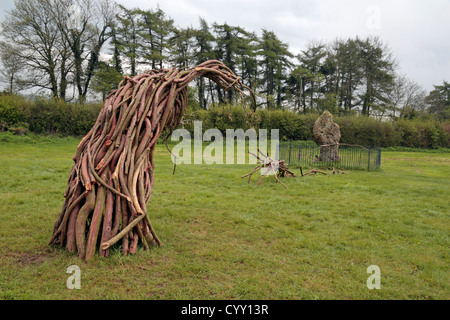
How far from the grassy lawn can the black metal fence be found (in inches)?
184

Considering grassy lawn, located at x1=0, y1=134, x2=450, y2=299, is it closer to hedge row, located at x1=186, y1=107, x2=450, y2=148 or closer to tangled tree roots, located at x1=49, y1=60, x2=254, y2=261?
tangled tree roots, located at x1=49, y1=60, x2=254, y2=261

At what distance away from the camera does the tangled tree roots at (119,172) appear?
313cm

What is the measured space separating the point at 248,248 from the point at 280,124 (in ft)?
65.7

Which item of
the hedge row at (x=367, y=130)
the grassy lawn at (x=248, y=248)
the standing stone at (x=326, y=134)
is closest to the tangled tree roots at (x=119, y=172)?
the grassy lawn at (x=248, y=248)

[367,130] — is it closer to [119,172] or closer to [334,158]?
[334,158]

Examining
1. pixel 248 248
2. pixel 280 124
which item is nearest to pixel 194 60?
pixel 280 124

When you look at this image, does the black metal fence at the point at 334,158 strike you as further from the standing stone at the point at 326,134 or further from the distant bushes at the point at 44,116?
the distant bushes at the point at 44,116

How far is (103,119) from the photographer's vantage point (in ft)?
11.3

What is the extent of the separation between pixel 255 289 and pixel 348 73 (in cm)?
3662

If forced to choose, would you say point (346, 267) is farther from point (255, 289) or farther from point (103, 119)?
point (103, 119)

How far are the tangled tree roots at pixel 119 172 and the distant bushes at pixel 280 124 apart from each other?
51.4 feet

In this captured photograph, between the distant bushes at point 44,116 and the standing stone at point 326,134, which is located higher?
the distant bushes at point 44,116

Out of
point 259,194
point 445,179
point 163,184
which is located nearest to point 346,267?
point 259,194

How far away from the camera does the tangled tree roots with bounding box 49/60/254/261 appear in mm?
3129
